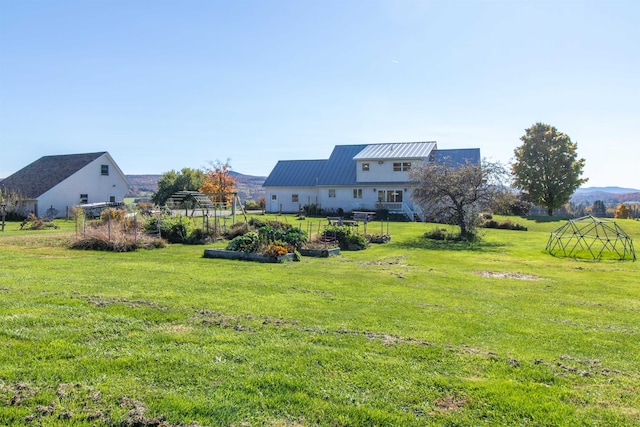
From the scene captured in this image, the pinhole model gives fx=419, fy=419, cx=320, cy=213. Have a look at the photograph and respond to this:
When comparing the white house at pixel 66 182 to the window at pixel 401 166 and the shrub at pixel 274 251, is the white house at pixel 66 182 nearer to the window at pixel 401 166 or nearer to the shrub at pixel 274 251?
the window at pixel 401 166

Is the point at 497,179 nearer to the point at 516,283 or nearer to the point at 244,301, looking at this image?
the point at 516,283

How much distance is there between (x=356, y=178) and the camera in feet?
129

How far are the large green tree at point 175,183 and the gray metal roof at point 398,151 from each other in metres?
23.5

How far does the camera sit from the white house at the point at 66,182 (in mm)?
36219

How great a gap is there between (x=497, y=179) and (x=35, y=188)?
37.7 m

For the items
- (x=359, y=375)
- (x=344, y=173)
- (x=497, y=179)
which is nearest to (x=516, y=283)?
(x=359, y=375)

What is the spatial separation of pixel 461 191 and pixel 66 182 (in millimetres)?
33998

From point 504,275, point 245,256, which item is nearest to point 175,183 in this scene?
point 245,256

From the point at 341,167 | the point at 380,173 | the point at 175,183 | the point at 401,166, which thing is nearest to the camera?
the point at 401,166

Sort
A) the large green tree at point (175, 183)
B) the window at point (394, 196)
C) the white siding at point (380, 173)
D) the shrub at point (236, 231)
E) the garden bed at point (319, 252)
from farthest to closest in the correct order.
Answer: the large green tree at point (175, 183)
the white siding at point (380, 173)
the window at point (394, 196)
the shrub at point (236, 231)
the garden bed at point (319, 252)

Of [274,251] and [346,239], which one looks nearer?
[274,251]

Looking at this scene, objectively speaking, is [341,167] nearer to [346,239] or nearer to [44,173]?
[346,239]

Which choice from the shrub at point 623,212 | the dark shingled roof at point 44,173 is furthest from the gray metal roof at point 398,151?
the dark shingled roof at point 44,173

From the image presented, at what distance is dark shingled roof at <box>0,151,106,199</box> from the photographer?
37.1m
